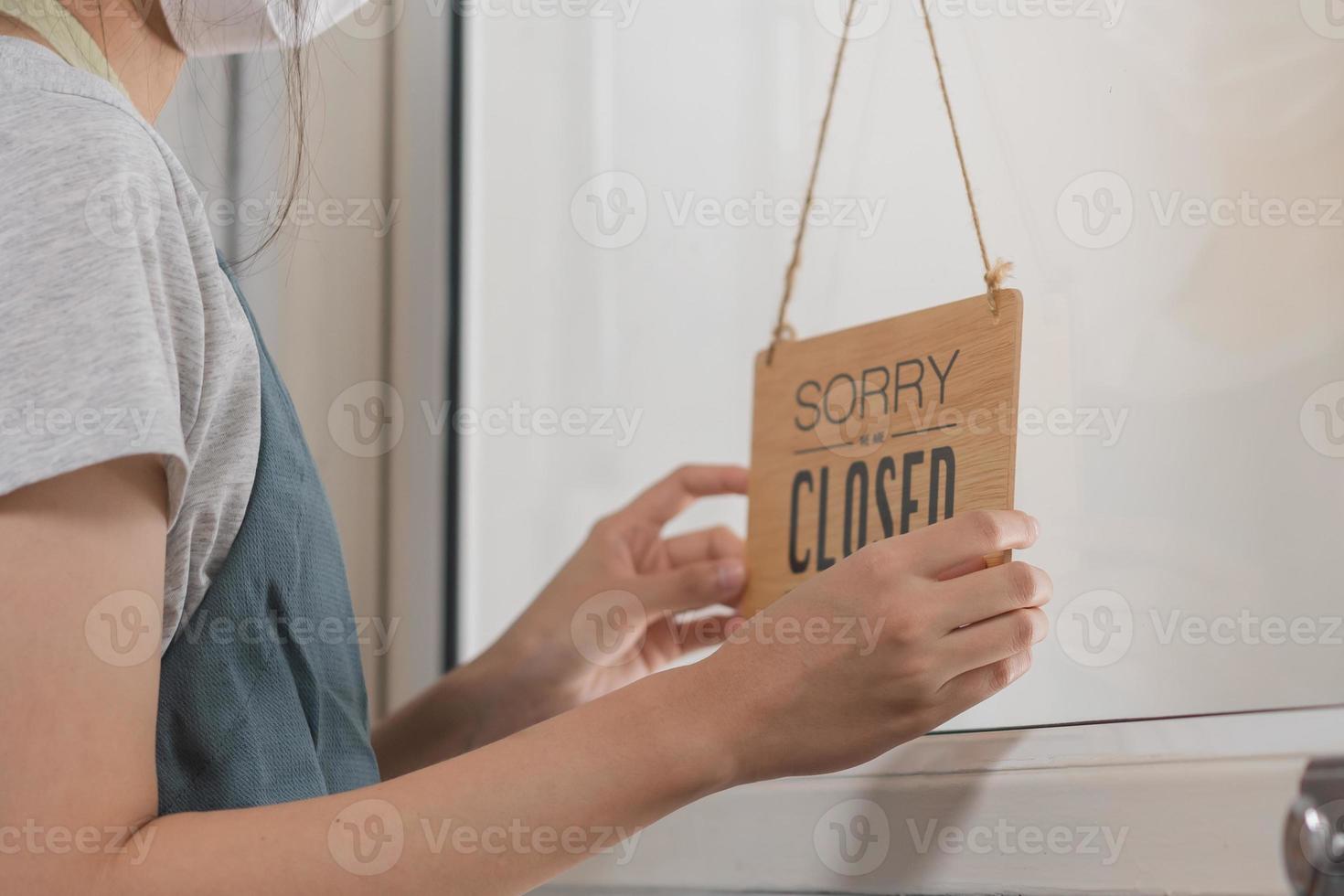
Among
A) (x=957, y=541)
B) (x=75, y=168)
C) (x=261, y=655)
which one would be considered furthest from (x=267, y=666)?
(x=957, y=541)

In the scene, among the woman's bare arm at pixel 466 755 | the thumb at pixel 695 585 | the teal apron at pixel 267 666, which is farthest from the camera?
the thumb at pixel 695 585

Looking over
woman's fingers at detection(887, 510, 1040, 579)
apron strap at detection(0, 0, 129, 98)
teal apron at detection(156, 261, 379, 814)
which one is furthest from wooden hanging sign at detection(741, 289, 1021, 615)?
apron strap at detection(0, 0, 129, 98)

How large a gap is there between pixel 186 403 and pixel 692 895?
0.45 meters

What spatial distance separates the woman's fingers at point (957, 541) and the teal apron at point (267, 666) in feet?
1.08

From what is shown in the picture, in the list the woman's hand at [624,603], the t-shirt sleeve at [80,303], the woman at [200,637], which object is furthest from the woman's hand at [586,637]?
the t-shirt sleeve at [80,303]

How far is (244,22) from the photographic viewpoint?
67cm

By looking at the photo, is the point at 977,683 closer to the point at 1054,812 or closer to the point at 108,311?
the point at 1054,812

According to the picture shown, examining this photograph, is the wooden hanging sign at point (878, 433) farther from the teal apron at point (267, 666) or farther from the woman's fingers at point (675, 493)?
the teal apron at point (267, 666)

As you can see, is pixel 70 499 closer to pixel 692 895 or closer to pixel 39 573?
pixel 39 573

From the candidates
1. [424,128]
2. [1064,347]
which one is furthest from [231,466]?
[424,128]

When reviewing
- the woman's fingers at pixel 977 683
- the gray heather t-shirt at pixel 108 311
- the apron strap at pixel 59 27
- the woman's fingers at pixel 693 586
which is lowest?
the woman's fingers at pixel 693 586

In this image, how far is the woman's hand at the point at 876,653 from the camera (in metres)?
0.48

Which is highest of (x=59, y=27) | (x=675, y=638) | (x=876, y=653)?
(x=59, y=27)

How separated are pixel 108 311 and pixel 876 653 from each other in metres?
0.36
